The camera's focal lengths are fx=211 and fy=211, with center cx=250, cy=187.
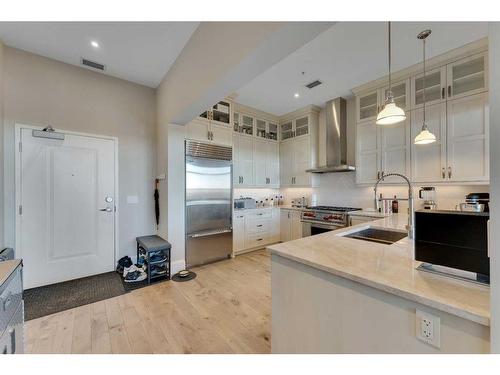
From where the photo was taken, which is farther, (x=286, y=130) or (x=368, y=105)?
(x=286, y=130)

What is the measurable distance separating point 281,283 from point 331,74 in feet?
9.96

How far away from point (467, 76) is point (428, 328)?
3.29m

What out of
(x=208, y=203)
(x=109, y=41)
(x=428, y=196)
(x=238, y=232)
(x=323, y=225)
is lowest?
(x=238, y=232)

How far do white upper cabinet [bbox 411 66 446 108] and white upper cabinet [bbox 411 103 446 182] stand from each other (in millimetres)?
93

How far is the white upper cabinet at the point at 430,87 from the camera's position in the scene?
2.74m

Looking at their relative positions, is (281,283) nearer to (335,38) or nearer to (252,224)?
(335,38)

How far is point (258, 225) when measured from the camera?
4.32m

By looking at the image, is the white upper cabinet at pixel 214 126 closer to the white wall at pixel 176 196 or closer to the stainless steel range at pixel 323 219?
the white wall at pixel 176 196

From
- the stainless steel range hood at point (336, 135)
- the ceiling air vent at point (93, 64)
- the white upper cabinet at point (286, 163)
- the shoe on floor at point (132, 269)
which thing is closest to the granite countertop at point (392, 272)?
the shoe on floor at point (132, 269)

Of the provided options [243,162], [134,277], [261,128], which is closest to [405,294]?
[134,277]

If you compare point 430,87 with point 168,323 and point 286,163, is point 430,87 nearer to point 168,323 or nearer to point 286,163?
point 286,163
